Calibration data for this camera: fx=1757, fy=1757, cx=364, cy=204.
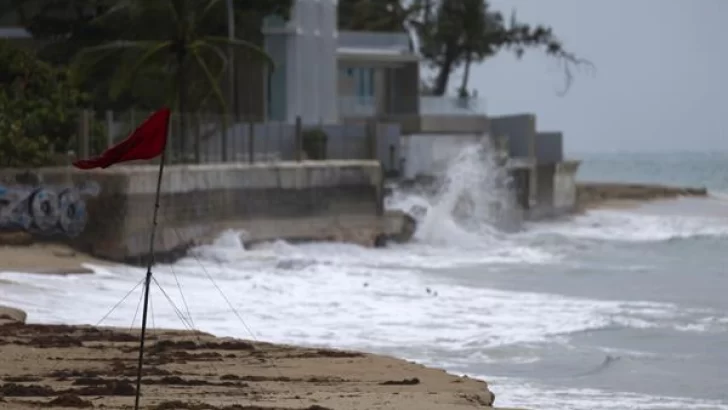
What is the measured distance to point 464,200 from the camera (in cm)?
5175

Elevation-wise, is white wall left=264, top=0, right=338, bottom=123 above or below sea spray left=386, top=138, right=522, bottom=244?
above

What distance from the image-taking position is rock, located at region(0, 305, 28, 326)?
20141 mm

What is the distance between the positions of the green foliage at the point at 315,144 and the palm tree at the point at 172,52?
2.92 metres

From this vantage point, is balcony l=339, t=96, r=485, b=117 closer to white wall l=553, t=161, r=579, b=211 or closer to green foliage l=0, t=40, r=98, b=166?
white wall l=553, t=161, r=579, b=211

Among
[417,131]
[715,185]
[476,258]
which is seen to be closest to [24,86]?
[476,258]

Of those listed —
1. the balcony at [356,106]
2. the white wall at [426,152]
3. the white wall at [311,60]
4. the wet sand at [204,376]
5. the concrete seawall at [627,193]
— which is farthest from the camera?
the concrete seawall at [627,193]

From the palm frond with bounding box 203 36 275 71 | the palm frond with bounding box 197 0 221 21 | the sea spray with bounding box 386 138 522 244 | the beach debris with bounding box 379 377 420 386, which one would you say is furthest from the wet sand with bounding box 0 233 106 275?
the sea spray with bounding box 386 138 522 244

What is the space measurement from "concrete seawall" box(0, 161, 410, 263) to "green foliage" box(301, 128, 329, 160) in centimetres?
211

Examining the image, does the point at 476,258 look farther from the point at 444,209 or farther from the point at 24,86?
the point at 24,86

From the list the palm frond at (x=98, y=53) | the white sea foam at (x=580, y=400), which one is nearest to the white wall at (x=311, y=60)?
the palm frond at (x=98, y=53)

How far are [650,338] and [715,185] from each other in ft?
342

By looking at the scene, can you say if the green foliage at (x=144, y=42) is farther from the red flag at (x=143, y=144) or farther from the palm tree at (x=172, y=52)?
the red flag at (x=143, y=144)

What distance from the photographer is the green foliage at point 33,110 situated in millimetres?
32688

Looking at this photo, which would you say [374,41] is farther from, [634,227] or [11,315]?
[11,315]
